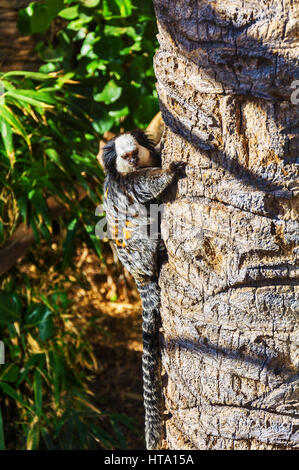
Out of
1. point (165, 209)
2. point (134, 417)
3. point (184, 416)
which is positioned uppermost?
point (165, 209)

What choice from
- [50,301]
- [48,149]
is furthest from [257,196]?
[50,301]

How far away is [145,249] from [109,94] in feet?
4.02

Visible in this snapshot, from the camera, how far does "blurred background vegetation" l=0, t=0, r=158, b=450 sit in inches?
97.8

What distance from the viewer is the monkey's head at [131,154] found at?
5.57ft

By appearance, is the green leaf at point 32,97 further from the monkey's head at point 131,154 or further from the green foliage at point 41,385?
the green foliage at point 41,385

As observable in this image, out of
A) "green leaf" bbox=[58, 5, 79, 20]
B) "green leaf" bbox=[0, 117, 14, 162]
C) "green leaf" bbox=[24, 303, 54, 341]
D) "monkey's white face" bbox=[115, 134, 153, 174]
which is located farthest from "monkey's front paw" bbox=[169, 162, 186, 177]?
"green leaf" bbox=[24, 303, 54, 341]

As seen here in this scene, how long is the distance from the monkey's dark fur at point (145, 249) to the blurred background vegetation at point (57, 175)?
704 mm

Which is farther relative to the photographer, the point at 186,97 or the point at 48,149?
the point at 48,149

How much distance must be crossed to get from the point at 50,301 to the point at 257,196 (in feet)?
6.18

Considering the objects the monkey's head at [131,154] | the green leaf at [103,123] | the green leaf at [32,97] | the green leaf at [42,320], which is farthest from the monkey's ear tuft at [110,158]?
the green leaf at [42,320]

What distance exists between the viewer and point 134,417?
3166mm

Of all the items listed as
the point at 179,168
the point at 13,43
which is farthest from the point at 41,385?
the point at 179,168

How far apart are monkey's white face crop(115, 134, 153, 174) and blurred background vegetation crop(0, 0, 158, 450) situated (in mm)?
651

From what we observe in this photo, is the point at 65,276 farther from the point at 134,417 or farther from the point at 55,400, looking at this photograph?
the point at 134,417
